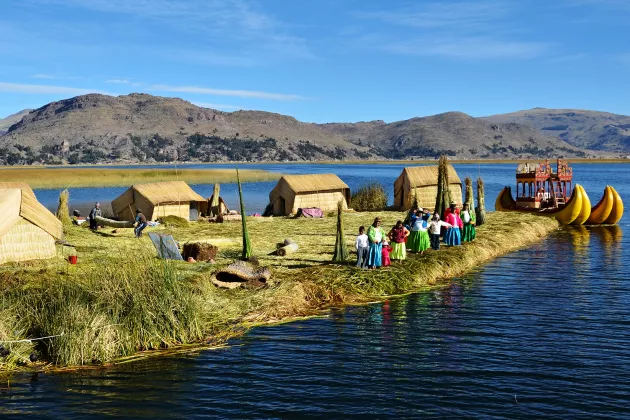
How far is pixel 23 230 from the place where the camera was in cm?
1972

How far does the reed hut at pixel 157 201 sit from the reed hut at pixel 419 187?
464 inches

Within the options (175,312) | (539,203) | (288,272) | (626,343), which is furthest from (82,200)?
(626,343)

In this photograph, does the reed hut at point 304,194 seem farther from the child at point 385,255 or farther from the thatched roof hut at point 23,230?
the thatched roof hut at point 23,230

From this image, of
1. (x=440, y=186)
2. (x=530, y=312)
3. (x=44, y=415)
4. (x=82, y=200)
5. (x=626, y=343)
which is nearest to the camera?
(x=44, y=415)

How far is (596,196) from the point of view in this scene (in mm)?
63969

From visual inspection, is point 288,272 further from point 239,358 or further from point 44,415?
point 44,415

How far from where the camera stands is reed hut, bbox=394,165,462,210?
127 ft

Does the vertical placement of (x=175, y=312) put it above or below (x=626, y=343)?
above

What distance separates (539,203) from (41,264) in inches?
1131

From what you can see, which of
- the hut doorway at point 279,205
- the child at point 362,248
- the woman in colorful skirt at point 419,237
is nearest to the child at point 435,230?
the woman in colorful skirt at point 419,237

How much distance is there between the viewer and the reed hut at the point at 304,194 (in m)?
37.1

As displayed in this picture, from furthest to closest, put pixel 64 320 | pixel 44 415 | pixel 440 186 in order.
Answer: pixel 440 186, pixel 64 320, pixel 44 415

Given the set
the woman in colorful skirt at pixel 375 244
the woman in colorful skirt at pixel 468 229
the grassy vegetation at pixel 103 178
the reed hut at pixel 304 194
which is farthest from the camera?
the grassy vegetation at pixel 103 178

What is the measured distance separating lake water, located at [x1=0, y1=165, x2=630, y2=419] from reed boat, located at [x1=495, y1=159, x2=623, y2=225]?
20750mm
